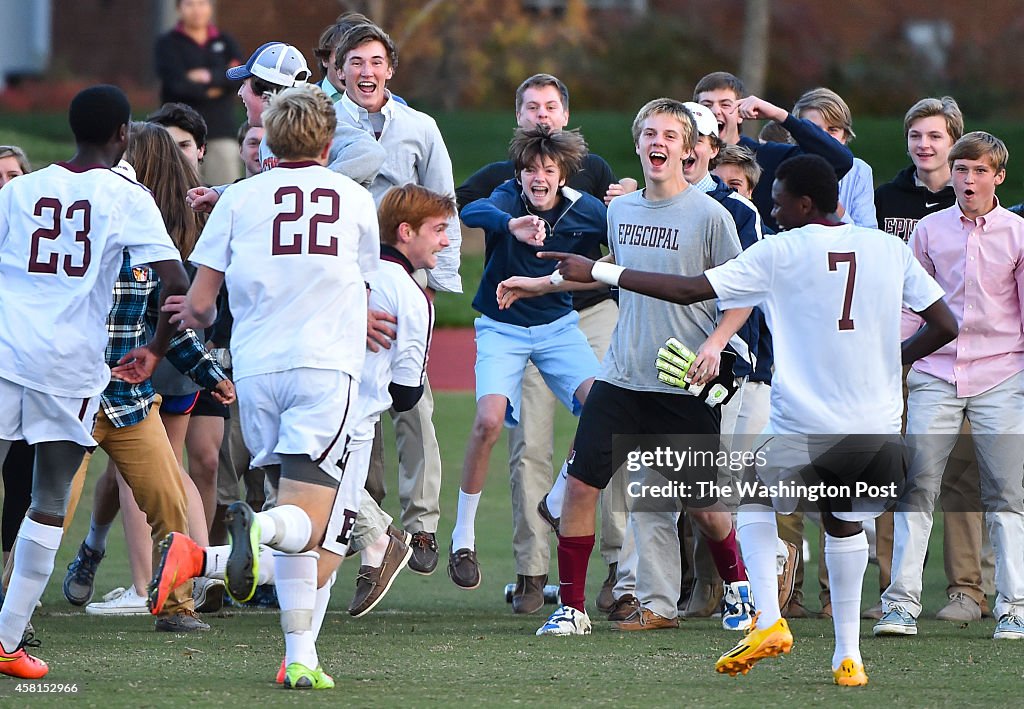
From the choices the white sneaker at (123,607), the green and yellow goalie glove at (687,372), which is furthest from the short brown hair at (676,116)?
the white sneaker at (123,607)

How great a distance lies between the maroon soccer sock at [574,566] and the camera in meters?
6.78

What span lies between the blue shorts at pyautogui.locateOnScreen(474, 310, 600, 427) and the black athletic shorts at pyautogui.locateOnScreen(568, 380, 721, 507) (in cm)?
84

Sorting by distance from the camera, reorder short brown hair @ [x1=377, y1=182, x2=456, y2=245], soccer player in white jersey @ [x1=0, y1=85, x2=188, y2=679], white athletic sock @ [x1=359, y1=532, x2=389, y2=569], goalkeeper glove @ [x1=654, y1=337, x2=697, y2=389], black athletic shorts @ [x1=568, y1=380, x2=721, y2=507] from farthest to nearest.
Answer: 1. white athletic sock @ [x1=359, y1=532, x2=389, y2=569]
2. black athletic shorts @ [x1=568, y1=380, x2=721, y2=507]
3. goalkeeper glove @ [x1=654, y1=337, x2=697, y2=389]
4. short brown hair @ [x1=377, y1=182, x2=456, y2=245]
5. soccer player in white jersey @ [x1=0, y1=85, x2=188, y2=679]

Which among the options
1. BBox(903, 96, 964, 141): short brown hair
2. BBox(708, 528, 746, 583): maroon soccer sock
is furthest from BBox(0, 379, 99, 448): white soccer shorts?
BBox(903, 96, 964, 141): short brown hair

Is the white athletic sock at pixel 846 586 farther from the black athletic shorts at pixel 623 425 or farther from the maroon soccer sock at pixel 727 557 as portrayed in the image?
the maroon soccer sock at pixel 727 557

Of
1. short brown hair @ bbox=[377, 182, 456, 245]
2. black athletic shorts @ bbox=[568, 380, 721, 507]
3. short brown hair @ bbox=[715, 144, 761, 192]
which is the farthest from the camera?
short brown hair @ bbox=[715, 144, 761, 192]

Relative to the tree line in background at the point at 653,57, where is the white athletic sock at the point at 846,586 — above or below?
below

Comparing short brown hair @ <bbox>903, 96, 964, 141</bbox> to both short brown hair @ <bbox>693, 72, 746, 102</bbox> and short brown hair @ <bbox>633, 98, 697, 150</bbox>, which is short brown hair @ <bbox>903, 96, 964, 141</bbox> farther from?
short brown hair @ <bbox>633, 98, 697, 150</bbox>

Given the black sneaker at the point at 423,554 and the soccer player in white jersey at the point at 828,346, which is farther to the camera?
the black sneaker at the point at 423,554

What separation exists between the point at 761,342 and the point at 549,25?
997 inches

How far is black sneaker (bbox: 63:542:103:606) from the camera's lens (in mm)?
7566

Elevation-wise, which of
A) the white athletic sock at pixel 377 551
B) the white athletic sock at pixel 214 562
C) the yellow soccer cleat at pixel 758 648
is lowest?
the yellow soccer cleat at pixel 758 648

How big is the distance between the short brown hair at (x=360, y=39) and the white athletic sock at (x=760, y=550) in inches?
128

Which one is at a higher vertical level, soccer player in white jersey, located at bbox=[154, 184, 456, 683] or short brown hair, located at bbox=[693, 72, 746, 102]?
short brown hair, located at bbox=[693, 72, 746, 102]
